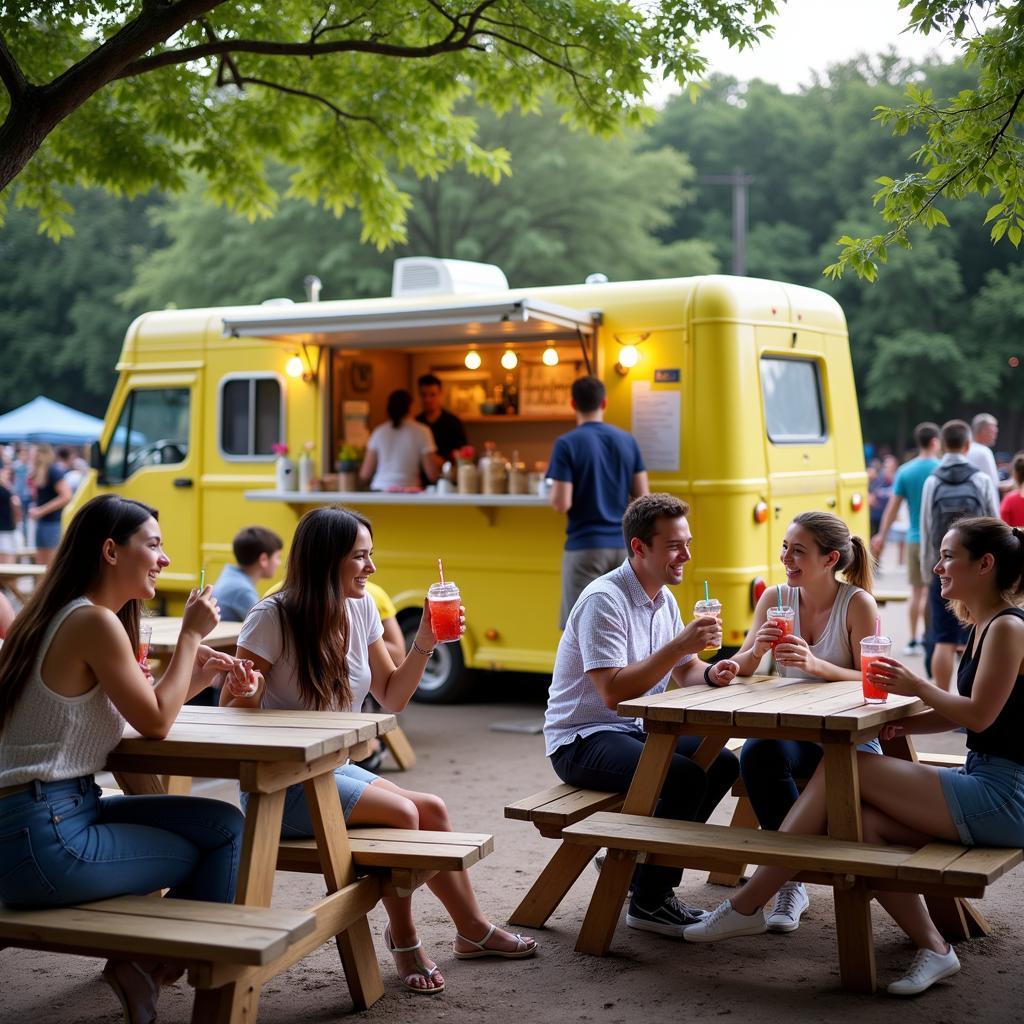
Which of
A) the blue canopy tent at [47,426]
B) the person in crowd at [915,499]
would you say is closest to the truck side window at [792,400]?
the person in crowd at [915,499]

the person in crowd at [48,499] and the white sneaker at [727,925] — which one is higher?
the person in crowd at [48,499]

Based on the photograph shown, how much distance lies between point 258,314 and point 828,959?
21.8 ft

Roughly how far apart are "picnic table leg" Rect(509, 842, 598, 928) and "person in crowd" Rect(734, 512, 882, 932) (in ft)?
2.13

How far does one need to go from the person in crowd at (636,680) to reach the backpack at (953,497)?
477 centimetres

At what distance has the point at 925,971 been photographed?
404 cm

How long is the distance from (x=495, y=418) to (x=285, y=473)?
2019 millimetres

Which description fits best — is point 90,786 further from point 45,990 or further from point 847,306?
point 847,306

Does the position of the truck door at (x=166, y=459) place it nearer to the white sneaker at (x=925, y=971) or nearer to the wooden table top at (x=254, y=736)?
the wooden table top at (x=254, y=736)

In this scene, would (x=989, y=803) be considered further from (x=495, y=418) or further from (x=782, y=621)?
(x=495, y=418)

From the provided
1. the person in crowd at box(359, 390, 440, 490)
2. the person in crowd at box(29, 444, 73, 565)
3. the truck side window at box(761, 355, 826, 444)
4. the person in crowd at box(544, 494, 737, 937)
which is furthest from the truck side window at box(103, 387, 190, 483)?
the person in crowd at box(544, 494, 737, 937)

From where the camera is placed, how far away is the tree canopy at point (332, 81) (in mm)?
6750

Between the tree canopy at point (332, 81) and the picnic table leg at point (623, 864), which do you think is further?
the tree canopy at point (332, 81)

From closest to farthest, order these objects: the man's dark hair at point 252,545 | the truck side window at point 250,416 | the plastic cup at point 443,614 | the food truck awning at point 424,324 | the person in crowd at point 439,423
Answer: the plastic cup at point 443,614, the man's dark hair at point 252,545, the food truck awning at point 424,324, the truck side window at point 250,416, the person in crowd at point 439,423

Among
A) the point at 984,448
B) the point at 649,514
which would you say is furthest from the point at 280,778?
the point at 984,448
